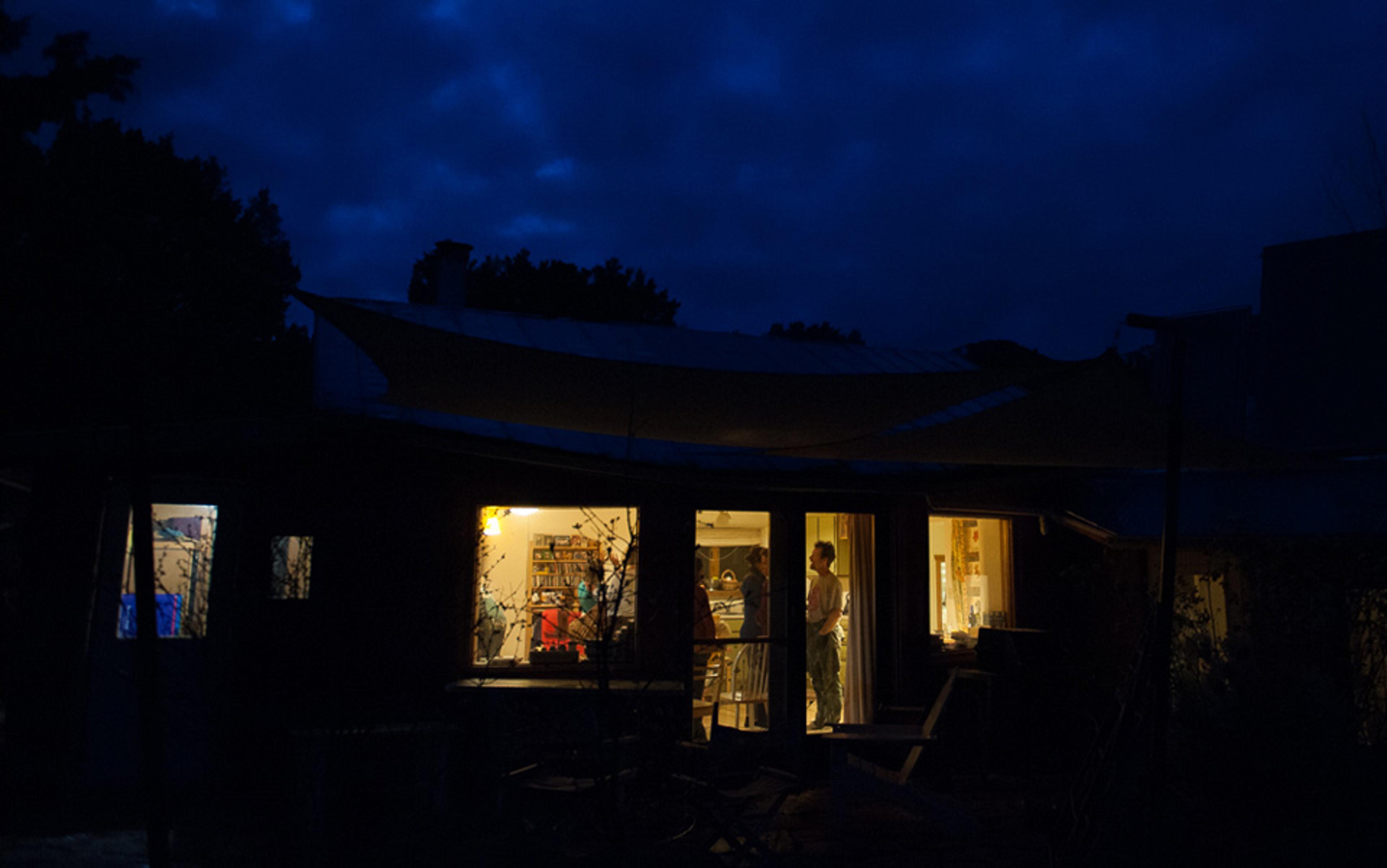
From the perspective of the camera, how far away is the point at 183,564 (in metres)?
6.72

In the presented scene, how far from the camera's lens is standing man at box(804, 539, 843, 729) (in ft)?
26.4

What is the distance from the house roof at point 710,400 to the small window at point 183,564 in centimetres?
132

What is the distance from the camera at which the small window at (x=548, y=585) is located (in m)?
7.10

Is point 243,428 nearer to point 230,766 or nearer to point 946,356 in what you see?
point 230,766

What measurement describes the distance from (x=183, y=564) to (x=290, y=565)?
84 centimetres

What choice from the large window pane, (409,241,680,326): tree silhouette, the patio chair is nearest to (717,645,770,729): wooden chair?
the large window pane

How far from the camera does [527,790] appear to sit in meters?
5.64

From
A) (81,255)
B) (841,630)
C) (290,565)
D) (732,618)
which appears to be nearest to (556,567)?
(732,618)

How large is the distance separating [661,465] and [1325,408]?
21.8ft

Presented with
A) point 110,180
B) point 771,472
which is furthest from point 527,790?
point 110,180

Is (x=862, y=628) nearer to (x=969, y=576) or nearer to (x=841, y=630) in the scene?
(x=841, y=630)

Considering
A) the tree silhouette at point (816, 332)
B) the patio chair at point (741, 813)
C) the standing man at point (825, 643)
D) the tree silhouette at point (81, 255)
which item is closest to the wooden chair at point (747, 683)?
the standing man at point (825, 643)

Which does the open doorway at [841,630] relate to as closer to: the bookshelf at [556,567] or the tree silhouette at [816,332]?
the bookshelf at [556,567]

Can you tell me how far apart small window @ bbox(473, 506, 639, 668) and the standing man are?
165 centimetres
